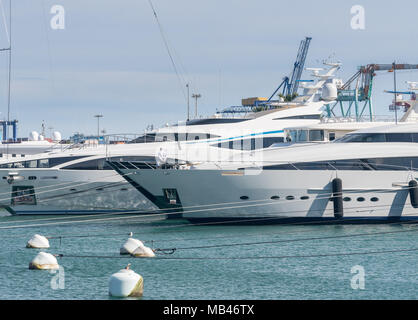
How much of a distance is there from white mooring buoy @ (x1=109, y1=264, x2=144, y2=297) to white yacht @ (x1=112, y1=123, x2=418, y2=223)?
11751 mm

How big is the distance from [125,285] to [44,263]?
4695 millimetres

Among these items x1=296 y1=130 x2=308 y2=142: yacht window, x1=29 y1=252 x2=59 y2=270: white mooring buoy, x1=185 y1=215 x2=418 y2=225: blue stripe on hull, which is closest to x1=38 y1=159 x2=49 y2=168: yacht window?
x1=185 y1=215 x2=418 y2=225: blue stripe on hull

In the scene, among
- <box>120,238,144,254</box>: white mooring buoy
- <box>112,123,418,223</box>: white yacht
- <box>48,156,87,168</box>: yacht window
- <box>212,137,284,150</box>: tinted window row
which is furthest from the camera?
<box>212,137,284,150</box>: tinted window row

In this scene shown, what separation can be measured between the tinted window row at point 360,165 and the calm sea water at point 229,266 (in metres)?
2.26

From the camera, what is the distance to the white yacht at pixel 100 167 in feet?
122

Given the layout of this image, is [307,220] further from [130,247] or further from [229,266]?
[130,247]

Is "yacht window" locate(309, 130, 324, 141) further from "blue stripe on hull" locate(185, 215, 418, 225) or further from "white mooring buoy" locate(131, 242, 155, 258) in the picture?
"white mooring buoy" locate(131, 242, 155, 258)

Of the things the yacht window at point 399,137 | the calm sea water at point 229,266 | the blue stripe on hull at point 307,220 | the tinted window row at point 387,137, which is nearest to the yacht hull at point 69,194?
the calm sea water at point 229,266

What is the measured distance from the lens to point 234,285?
67.0ft

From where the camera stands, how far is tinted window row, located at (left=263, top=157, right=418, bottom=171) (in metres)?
30.1
